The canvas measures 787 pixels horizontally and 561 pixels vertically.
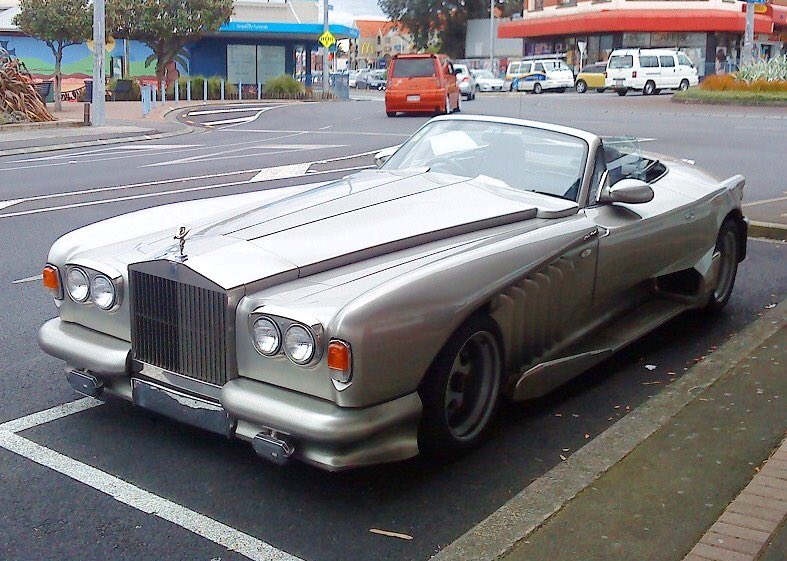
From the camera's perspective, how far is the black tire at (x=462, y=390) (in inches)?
157

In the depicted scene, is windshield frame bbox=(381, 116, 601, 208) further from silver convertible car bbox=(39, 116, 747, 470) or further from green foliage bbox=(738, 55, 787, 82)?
green foliage bbox=(738, 55, 787, 82)

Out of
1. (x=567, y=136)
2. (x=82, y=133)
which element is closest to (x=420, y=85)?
(x=82, y=133)

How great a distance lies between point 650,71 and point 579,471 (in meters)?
44.9

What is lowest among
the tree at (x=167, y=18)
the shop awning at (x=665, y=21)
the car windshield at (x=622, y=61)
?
the car windshield at (x=622, y=61)

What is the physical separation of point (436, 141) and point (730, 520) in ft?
9.80

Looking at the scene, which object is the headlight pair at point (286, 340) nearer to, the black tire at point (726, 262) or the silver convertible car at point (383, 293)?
the silver convertible car at point (383, 293)

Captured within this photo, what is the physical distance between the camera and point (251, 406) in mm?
3730

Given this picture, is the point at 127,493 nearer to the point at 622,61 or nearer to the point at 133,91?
the point at 133,91

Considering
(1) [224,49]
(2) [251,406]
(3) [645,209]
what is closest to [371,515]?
(2) [251,406]

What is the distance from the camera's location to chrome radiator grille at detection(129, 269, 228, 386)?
3900 millimetres

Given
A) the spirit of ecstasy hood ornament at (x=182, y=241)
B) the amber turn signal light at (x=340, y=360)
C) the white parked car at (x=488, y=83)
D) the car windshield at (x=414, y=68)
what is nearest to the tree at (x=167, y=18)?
the car windshield at (x=414, y=68)

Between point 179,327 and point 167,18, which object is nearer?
point 179,327

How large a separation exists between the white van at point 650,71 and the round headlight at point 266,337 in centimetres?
4457

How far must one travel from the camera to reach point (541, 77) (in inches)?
2080
